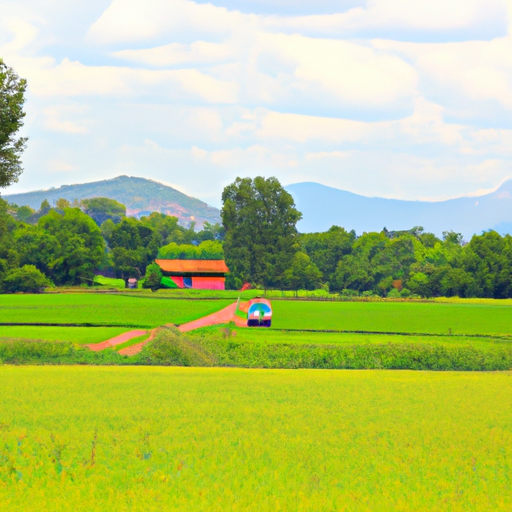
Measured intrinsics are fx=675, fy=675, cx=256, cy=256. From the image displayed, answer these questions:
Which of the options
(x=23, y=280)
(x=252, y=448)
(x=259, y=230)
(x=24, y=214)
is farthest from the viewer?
(x=24, y=214)

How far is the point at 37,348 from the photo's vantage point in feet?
89.1

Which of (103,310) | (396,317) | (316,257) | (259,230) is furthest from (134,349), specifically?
(316,257)

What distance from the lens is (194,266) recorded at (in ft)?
224

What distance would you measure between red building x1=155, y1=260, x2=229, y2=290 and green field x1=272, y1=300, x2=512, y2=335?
13891 mm

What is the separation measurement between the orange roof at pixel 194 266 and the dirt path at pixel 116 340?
102ft

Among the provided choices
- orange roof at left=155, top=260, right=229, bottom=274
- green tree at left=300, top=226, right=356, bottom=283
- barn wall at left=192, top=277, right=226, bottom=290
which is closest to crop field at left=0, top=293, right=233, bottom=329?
orange roof at left=155, top=260, right=229, bottom=274

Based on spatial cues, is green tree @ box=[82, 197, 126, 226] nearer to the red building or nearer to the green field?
the red building

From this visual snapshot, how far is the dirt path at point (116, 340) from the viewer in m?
31.2

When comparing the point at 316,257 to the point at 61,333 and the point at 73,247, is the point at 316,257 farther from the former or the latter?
the point at 61,333

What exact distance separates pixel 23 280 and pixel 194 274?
16.2 m

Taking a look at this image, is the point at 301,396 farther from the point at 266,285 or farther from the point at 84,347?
the point at 266,285

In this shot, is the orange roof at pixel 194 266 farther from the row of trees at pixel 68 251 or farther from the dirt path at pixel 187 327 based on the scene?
the dirt path at pixel 187 327

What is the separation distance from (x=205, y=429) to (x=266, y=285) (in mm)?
58664

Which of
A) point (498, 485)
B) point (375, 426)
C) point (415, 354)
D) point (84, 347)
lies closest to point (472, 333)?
point (415, 354)
